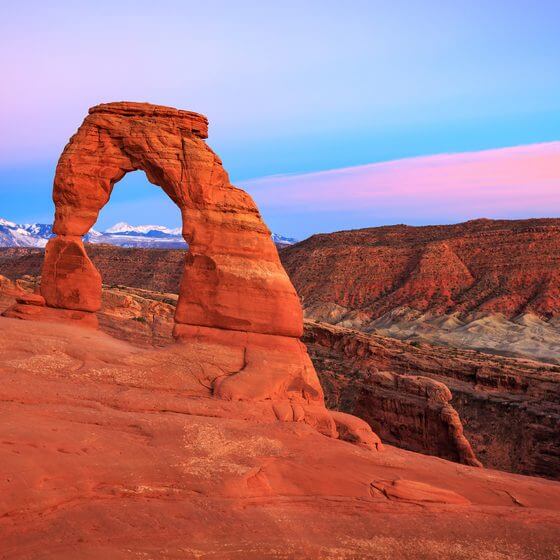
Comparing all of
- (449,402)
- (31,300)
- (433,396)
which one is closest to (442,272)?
(449,402)

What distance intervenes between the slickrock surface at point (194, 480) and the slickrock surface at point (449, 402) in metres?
8.42

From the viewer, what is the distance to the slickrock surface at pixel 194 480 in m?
10.4

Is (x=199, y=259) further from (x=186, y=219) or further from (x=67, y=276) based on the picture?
(x=67, y=276)

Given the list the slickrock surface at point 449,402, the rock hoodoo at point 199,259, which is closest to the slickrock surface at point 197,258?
the rock hoodoo at point 199,259

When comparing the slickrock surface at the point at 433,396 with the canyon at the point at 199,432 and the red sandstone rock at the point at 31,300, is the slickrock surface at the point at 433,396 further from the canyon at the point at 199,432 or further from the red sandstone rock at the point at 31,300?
the red sandstone rock at the point at 31,300

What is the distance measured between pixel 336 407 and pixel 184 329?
16.1 metres

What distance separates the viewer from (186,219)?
17.8m

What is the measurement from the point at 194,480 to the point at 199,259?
6919mm

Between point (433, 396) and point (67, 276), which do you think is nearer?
point (67, 276)

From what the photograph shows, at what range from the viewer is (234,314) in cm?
1728

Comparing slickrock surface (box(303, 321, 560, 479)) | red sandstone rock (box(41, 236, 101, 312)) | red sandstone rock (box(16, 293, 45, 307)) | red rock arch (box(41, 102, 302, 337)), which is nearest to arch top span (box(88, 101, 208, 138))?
red rock arch (box(41, 102, 302, 337))

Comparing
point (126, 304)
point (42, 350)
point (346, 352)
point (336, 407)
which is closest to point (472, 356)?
point (346, 352)

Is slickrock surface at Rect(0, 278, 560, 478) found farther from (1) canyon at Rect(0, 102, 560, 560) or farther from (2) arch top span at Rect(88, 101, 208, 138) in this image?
(2) arch top span at Rect(88, 101, 208, 138)

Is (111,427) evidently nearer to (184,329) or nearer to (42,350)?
(42,350)
